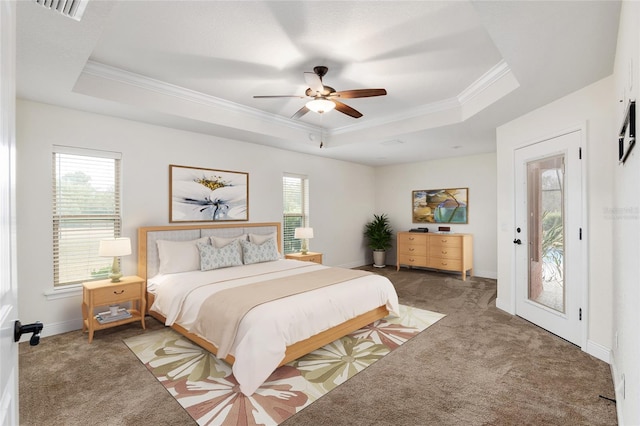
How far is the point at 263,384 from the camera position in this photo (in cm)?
249

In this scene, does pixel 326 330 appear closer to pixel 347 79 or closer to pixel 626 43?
pixel 347 79

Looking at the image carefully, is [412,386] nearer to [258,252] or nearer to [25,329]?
[25,329]

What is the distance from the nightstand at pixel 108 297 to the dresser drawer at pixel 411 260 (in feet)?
17.3

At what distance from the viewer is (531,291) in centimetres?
386

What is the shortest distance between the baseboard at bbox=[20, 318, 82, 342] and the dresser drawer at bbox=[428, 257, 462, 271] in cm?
602

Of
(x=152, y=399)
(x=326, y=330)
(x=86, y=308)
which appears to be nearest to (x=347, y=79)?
(x=326, y=330)

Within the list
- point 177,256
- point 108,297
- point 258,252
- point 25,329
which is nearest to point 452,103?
point 258,252

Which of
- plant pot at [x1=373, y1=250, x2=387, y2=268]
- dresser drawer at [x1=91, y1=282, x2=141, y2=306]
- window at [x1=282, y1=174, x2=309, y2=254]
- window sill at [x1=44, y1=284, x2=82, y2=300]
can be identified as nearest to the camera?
dresser drawer at [x1=91, y1=282, x2=141, y2=306]

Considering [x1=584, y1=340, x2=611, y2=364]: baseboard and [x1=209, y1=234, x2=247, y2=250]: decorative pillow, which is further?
[x1=209, y1=234, x2=247, y2=250]: decorative pillow

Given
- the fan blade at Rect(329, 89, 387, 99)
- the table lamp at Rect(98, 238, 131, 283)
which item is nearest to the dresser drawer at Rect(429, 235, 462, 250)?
the fan blade at Rect(329, 89, 387, 99)

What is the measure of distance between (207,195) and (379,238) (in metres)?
4.15

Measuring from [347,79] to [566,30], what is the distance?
198cm

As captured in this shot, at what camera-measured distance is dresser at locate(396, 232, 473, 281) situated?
635 cm

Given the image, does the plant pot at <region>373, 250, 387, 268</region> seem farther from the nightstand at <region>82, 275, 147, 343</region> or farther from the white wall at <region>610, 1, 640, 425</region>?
the white wall at <region>610, 1, 640, 425</region>
